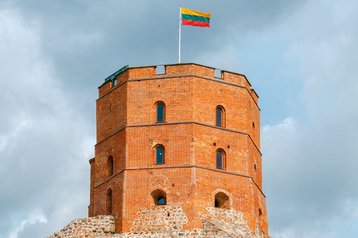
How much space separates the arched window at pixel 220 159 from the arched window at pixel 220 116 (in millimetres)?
1227

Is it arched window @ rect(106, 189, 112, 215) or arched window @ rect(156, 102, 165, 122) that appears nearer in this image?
arched window @ rect(156, 102, 165, 122)

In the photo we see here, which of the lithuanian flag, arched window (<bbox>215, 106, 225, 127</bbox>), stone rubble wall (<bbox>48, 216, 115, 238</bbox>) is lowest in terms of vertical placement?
stone rubble wall (<bbox>48, 216, 115, 238</bbox>)

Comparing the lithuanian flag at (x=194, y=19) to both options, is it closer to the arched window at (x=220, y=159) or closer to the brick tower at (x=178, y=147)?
the brick tower at (x=178, y=147)

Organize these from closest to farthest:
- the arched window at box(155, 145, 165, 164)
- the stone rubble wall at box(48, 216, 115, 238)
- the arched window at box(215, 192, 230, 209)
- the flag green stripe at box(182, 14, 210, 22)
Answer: the stone rubble wall at box(48, 216, 115, 238)
the arched window at box(215, 192, 230, 209)
the arched window at box(155, 145, 165, 164)
the flag green stripe at box(182, 14, 210, 22)

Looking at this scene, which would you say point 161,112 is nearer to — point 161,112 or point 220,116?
point 161,112

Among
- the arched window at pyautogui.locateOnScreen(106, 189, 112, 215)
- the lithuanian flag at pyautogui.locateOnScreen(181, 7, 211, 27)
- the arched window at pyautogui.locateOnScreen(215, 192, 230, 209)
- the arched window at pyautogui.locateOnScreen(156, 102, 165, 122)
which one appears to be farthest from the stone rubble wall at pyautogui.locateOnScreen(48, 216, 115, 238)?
the lithuanian flag at pyautogui.locateOnScreen(181, 7, 211, 27)

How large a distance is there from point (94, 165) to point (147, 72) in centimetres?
538

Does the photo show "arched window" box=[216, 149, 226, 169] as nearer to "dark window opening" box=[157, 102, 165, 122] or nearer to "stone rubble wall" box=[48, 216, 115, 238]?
"dark window opening" box=[157, 102, 165, 122]

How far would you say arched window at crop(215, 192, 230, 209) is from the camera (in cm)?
5809

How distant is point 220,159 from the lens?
193 ft

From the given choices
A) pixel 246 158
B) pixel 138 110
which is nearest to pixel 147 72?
pixel 138 110

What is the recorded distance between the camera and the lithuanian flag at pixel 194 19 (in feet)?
200

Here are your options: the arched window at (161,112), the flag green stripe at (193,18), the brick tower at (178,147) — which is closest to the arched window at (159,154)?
the brick tower at (178,147)

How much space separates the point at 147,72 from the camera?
5969cm
